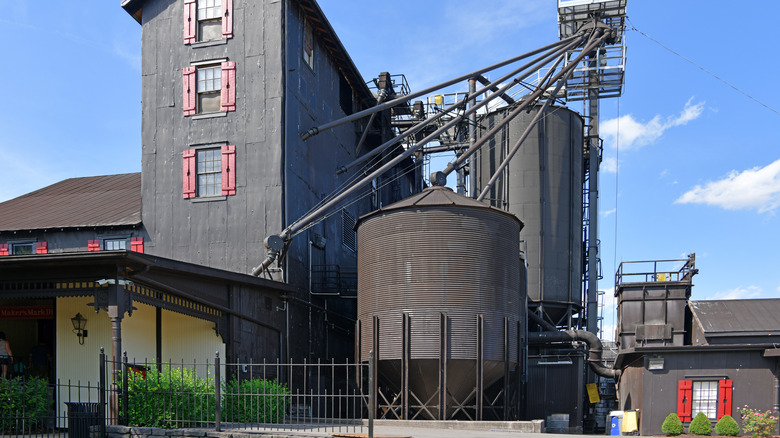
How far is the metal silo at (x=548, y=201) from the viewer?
36.1m

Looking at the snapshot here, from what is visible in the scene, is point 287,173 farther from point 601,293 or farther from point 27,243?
point 601,293

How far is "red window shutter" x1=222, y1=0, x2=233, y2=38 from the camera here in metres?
28.4

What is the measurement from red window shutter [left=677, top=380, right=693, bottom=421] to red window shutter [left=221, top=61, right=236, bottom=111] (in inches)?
693

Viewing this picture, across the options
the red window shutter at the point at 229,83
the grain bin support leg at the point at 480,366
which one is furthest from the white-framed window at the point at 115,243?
the grain bin support leg at the point at 480,366

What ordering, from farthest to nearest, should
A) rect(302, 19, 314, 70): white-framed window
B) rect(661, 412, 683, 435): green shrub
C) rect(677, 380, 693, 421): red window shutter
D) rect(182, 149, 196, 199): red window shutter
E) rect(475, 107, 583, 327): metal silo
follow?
rect(475, 107, 583, 327): metal silo
rect(302, 19, 314, 70): white-framed window
rect(182, 149, 196, 199): red window shutter
rect(677, 380, 693, 421): red window shutter
rect(661, 412, 683, 435): green shrub

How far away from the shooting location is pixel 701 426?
22.8 meters

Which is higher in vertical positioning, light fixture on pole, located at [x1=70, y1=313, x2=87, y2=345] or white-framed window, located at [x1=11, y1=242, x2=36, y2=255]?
white-framed window, located at [x1=11, y1=242, x2=36, y2=255]

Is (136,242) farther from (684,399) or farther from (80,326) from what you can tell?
(684,399)

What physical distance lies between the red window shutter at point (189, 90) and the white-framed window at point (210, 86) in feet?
0.72

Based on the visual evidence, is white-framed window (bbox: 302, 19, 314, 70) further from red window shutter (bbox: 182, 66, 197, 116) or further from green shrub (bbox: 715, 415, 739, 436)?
green shrub (bbox: 715, 415, 739, 436)

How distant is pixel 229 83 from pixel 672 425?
18.4 m

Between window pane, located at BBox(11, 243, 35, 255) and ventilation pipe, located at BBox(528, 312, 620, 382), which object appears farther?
ventilation pipe, located at BBox(528, 312, 620, 382)

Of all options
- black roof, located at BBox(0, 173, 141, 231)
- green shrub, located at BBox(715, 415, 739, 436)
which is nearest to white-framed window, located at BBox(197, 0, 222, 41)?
black roof, located at BBox(0, 173, 141, 231)

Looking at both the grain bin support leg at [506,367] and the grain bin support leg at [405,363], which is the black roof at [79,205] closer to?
the grain bin support leg at [405,363]
